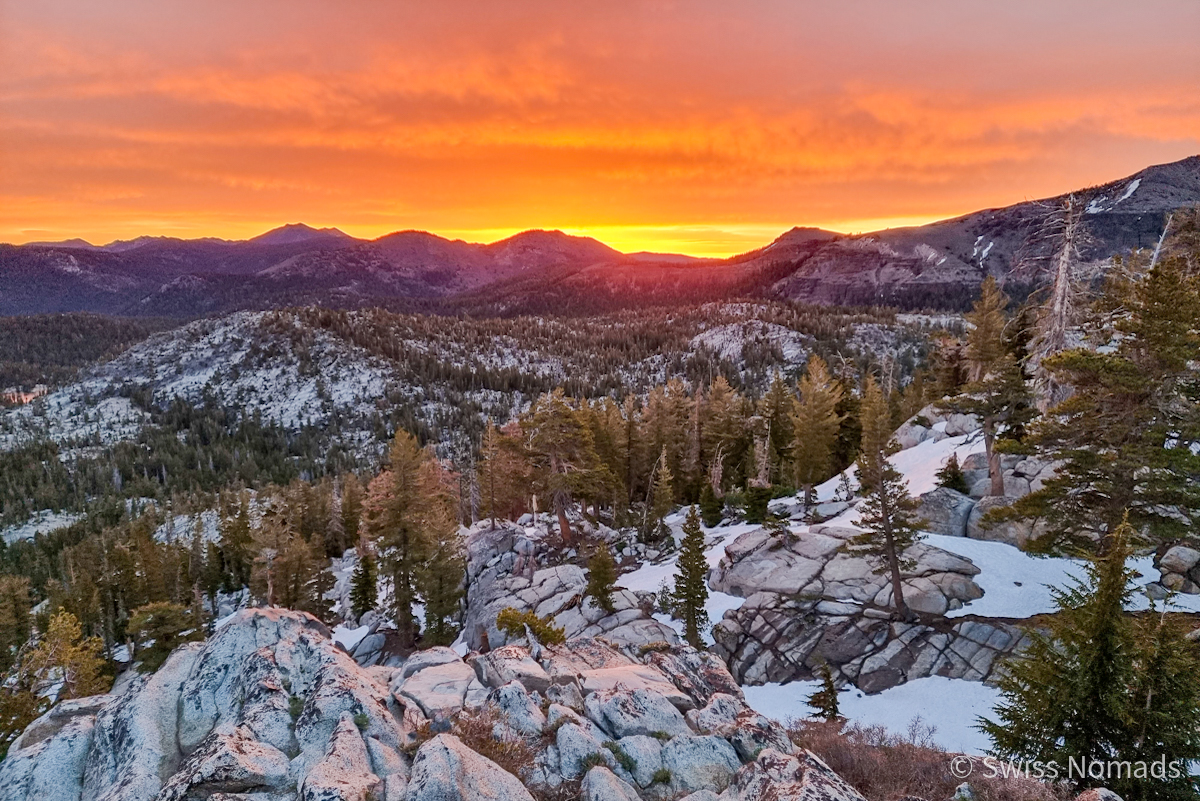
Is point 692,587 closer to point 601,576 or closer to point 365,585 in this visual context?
point 601,576

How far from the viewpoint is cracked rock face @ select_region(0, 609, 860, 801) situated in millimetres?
9430

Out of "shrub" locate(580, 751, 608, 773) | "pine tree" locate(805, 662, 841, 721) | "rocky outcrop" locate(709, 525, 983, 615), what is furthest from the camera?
"rocky outcrop" locate(709, 525, 983, 615)

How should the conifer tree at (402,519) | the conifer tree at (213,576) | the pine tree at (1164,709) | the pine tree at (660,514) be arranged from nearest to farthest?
1. the pine tree at (1164,709)
2. the conifer tree at (402,519)
3. the pine tree at (660,514)
4. the conifer tree at (213,576)

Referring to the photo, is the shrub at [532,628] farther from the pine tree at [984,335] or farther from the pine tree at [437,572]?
the pine tree at [984,335]

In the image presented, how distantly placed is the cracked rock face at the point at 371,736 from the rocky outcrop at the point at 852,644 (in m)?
13.2

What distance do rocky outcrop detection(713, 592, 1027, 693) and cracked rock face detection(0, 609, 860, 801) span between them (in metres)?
13.2

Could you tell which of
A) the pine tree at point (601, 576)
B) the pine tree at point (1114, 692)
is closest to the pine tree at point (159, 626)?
the pine tree at point (601, 576)

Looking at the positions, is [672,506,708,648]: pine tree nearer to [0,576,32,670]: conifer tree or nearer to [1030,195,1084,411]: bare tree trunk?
[1030,195,1084,411]: bare tree trunk

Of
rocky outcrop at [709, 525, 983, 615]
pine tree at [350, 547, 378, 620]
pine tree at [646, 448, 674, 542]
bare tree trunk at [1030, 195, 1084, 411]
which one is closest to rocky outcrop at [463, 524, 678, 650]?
rocky outcrop at [709, 525, 983, 615]

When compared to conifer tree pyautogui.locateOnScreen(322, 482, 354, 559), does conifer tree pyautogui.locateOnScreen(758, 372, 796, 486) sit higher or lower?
higher

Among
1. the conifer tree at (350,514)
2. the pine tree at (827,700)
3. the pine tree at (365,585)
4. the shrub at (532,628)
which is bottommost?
the conifer tree at (350,514)

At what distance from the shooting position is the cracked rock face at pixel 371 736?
30.9ft

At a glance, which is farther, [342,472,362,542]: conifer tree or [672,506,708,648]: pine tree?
[342,472,362,542]: conifer tree

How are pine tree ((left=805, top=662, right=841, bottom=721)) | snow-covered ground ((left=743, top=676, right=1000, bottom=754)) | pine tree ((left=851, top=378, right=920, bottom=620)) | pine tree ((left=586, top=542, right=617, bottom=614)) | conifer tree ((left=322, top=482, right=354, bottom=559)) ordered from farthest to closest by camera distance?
conifer tree ((left=322, top=482, right=354, bottom=559)), pine tree ((left=586, top=542, right=617, bottom=614)), pine tree ((left=851, top=378, right=920, bottom=620)), pine tree ((left=805, top=662, right=841, bottom=721)), snow-covered ground ((left=743, top=676, right=1000, bottom=754))
